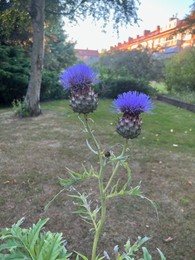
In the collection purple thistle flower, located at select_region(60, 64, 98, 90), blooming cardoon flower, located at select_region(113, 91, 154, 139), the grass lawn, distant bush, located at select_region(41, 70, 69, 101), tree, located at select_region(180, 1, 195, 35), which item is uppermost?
tree, located at select_region(180, 1, 195, 35)

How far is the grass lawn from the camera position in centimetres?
248

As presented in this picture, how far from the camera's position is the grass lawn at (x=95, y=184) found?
2.48 meters

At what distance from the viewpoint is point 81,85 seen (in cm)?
133

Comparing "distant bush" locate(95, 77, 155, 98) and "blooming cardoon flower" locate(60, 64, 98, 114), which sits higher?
"blooming cardoon flower" locate(60, 64, 98, 114)

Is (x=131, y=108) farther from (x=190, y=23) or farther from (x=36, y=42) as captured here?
(x=190, y=23)

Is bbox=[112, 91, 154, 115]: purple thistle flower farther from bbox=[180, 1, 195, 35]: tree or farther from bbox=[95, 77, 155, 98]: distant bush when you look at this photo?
A: bbox=[180, 1, 195, 35]: tree

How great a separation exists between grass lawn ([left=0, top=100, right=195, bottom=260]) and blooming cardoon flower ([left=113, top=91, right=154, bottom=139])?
11 cm

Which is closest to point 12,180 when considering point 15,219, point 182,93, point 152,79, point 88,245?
point 15,219

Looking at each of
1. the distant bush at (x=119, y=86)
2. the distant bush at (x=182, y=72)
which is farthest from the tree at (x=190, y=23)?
the distant bush at (x=119, y=86)

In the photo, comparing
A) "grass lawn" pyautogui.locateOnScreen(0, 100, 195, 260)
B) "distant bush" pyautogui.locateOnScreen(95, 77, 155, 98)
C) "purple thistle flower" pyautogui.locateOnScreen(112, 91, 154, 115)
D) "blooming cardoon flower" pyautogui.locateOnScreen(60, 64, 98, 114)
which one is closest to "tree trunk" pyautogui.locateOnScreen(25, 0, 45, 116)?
"grass lawn" pyautogui.locateOnScreen(0, 100, 195, 260)

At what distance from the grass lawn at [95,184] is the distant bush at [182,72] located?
657 centimetres

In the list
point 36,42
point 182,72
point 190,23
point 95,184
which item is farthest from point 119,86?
point 95,184

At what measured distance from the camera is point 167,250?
229 cm

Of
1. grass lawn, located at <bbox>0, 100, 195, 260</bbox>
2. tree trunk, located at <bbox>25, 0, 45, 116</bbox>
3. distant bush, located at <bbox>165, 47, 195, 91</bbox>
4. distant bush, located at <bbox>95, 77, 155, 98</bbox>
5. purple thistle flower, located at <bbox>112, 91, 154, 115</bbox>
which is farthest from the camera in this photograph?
distant bush, located at <bbox>95, 77, 155, 98</bbox>
